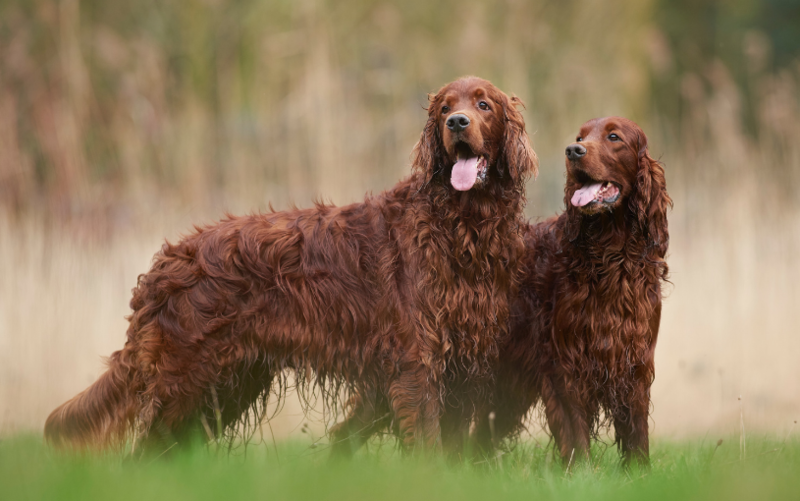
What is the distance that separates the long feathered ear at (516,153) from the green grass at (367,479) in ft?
4.22

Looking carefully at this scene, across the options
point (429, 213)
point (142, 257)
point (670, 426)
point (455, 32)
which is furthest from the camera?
point (455, 32)

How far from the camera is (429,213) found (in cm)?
334

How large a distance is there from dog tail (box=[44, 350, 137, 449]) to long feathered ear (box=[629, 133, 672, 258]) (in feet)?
7.89

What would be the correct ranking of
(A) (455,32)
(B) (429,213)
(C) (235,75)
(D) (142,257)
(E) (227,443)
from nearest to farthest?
1. (B) (429,213)
2. (E) (227,443)
3. (D) (142,257)
4. (C) (235,75)
5. (A) (455,32)

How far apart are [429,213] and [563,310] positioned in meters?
0.77

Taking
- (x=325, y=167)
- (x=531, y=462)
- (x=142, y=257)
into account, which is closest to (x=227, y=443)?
(x=531, y=462)

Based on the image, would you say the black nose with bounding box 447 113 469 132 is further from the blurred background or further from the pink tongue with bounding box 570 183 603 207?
the blurred background

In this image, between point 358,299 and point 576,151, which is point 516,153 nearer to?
point 576,151

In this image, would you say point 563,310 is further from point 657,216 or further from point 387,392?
point 387,392

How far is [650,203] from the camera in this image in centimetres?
344

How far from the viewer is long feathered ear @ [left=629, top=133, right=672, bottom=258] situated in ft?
11.2

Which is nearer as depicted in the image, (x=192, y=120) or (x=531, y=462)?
(x=531, y=462)

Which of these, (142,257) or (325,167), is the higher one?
(325,167)

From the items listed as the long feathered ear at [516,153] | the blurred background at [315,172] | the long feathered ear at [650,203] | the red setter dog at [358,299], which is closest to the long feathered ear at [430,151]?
the red setter dog at [358,299]
